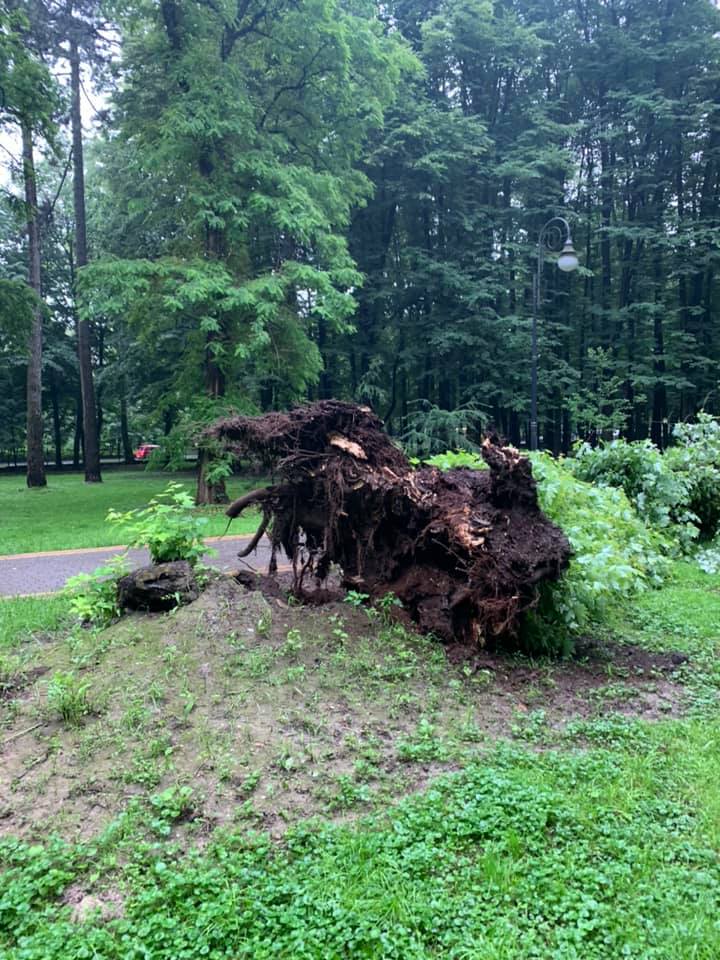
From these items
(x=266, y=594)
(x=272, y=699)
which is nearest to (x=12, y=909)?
(x=272, y=699)

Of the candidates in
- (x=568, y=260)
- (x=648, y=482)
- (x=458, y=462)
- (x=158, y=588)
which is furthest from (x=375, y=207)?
(x=158, y=588)

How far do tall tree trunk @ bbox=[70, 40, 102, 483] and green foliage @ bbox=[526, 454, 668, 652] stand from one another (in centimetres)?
1424

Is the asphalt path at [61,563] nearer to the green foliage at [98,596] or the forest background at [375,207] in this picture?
the green foliage at [98,596]

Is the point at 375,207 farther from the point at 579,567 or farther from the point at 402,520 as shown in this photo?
the point at 579,567

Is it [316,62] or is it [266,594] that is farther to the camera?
[316,62]

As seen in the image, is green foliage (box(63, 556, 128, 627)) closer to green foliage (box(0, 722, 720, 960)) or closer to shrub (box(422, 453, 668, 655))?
green foliage (box(0, 722, 720, 960))

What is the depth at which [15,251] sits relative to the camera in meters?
27.3

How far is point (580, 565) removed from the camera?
12.8 ft

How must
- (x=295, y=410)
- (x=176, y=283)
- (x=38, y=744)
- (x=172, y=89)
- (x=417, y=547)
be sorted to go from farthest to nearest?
(x=172, y=89)
(x=176, y=283)
(x=295, y=410)
(x=417, y=547)
(x=38, y=744)

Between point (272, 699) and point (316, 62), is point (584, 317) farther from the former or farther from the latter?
point (272, 699)

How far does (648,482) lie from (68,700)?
696 centimetres

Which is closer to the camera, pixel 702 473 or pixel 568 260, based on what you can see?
pixel 702 473

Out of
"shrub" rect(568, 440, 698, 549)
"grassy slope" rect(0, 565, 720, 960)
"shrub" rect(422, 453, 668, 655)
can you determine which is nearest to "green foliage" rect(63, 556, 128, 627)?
"grassy slope" rect(0, 565, 720, 960)

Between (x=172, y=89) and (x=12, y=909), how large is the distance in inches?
556
